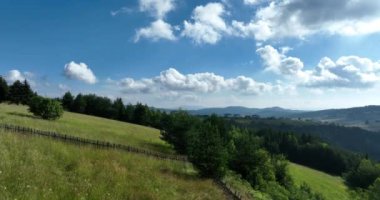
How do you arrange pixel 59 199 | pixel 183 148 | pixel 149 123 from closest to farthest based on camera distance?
pixel 59 199
pixel 183 148
pixel 149 123

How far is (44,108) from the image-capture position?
2469 inches

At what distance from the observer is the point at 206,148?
26.0m

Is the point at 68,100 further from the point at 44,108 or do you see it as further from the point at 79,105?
the point at 44,108

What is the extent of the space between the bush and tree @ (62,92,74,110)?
2333 inches

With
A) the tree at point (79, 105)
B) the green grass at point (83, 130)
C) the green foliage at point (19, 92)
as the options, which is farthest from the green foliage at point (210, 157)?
the tree at point (79, 105)

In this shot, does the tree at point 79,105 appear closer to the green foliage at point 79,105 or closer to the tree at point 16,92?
the green foliage at point 79,105

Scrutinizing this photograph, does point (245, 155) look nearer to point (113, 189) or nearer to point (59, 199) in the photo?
point (113, 189)

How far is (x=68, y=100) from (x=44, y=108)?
6203 cm

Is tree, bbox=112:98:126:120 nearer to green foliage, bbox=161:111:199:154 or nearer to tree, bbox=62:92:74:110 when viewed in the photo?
tree, bbox=62:92:74:110

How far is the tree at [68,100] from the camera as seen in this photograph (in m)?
123

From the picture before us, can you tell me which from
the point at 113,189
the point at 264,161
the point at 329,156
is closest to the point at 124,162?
the point at 113,189

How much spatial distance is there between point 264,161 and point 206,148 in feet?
74.3

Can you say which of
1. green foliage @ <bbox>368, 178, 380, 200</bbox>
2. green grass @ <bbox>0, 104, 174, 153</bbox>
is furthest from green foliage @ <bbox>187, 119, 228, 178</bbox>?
green foliage @ <bbox>368, 178, 380, 200</bbox>

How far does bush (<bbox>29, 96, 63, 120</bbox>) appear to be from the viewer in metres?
62.5
